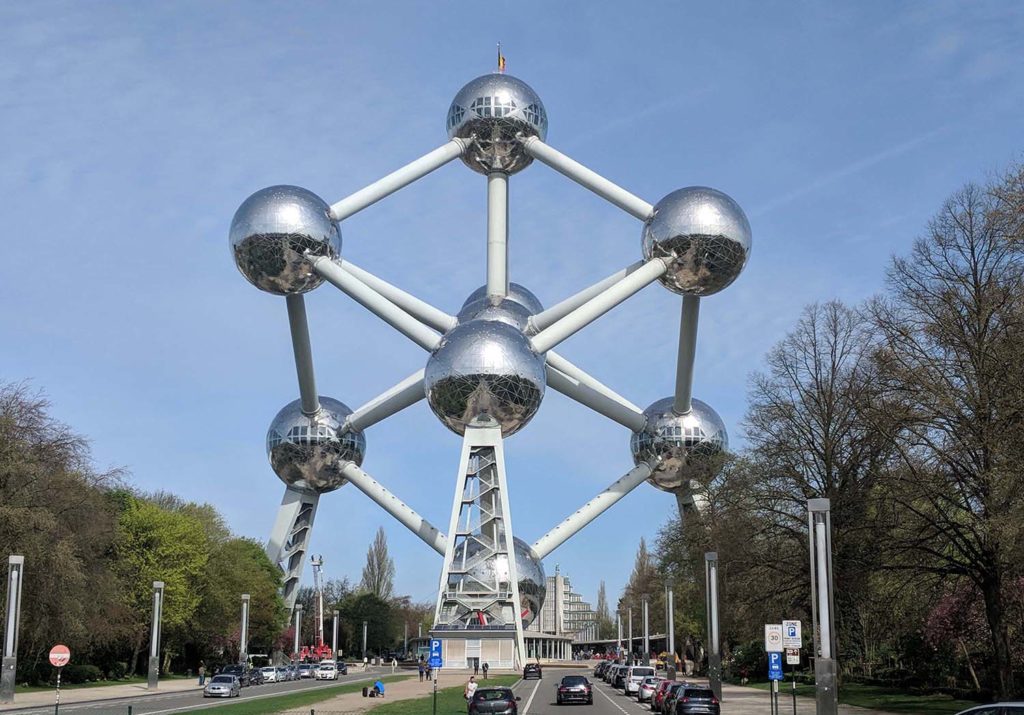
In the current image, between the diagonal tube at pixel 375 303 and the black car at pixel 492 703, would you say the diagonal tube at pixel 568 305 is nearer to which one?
the diagonal tube at pixel 375 303

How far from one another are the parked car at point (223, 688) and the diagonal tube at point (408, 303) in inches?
636

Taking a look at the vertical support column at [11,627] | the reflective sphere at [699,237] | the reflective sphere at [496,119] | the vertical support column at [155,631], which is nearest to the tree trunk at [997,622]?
the reflective sphere at [699,237]

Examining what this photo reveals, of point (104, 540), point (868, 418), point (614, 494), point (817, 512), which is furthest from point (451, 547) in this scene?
point (817, 512)

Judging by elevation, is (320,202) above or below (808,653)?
above

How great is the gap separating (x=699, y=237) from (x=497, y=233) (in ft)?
30.2

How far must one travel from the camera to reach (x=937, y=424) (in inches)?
931

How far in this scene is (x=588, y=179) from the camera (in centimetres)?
4653

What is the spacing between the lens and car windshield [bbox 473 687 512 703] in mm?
24895

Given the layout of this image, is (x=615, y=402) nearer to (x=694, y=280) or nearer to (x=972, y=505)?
(x=694, y=280)

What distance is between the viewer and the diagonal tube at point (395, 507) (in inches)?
1967

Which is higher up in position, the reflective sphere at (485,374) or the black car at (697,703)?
the reflective sphere at (485,374)

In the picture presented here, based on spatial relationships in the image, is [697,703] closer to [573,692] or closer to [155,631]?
[573,692]

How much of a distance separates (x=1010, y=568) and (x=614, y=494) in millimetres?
29432

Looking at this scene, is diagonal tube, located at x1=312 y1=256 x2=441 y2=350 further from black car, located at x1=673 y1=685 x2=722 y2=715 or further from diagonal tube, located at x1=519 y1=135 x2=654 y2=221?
black car, located at x1=673 y1=685 x2=722 y2=715
